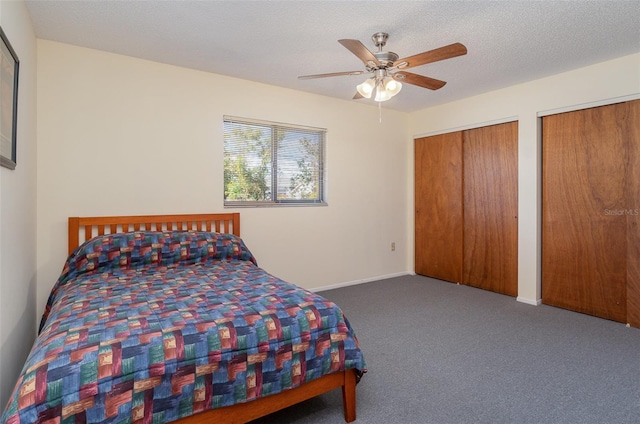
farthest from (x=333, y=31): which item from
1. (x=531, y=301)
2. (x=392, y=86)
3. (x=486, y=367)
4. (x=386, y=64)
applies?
(x=531, y=301)

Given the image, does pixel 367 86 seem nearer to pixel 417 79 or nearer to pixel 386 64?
pixel 386 64

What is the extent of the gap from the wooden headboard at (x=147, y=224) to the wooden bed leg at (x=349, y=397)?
2014mm

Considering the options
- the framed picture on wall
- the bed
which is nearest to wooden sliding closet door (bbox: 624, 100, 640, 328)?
the bed

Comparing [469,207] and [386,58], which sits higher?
[386,58]

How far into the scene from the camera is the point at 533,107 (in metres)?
3.54

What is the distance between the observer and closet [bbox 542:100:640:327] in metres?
2.97

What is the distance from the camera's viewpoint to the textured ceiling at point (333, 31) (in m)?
2.18

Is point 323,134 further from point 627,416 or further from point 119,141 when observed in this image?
point 627,416

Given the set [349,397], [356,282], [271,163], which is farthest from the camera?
[356,282]

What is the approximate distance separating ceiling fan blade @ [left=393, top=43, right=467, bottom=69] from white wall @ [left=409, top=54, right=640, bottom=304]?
6.55 feet

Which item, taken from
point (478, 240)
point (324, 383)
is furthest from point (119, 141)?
point (478, 240)

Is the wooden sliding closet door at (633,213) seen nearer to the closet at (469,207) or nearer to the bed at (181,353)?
the closet at (469,207)

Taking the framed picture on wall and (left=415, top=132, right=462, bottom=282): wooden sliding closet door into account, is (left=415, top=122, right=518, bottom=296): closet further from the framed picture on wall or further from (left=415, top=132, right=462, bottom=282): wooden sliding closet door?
the framed picture on wall

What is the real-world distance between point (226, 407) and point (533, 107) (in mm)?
3883
